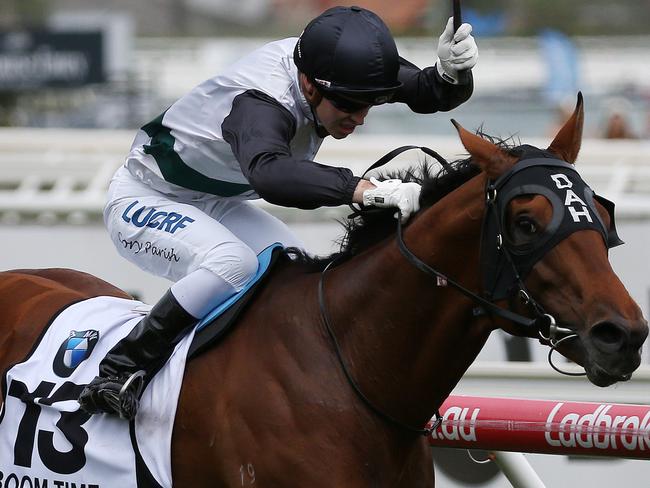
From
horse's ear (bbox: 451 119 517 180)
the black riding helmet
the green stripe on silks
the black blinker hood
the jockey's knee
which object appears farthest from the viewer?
the green stripe on silks

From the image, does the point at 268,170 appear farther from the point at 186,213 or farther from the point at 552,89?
the point at 552,89

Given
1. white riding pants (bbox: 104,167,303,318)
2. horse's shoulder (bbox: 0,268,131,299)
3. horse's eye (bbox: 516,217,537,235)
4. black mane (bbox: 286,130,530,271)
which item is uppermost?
horse's eye (bbox: 516,217,537,235)

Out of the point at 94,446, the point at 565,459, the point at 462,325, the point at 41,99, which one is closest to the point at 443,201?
the point at 462,325

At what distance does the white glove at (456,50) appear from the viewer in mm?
3863

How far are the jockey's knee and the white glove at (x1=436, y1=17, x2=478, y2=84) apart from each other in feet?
2.85

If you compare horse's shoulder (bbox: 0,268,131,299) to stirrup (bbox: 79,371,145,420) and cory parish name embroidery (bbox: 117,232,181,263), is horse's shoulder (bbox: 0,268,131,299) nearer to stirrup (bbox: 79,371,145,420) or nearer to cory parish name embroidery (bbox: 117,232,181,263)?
cory parish name embroidery (bbox: 117,232,181,263)

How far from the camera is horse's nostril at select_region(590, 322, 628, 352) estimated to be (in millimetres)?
3020

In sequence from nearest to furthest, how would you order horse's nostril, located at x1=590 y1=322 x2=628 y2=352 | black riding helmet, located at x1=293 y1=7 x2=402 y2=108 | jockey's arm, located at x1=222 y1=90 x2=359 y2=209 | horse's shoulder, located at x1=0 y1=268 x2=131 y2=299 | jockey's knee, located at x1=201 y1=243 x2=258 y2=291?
horse's nostril, located at x1=590 y1=322 x2=628 y2=352 → jockey's arm, located at x1=222 y1=90 x2=359 y2=209 → black riding helmet, located at x1=293 y1=7 x2=402 y2=108 → jockey's knee, located at x1=201 y1=243 x2=258 y2=291 → horse's shoulder, located at x1=0 y1=268 x2=131 y2=299

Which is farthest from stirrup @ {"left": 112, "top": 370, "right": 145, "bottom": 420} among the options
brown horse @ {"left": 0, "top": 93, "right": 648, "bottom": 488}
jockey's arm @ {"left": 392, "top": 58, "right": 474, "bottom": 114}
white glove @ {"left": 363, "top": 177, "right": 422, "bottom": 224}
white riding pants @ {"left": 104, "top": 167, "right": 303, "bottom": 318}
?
jockey's arm @ {"left": 392, "top": 58, "right": 474, "bottom": 114}

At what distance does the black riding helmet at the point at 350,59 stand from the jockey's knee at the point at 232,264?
1.77 ft

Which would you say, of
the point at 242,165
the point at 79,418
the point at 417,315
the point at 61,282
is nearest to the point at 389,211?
the point at 417,315

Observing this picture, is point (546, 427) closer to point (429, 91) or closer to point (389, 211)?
point (389, 211)

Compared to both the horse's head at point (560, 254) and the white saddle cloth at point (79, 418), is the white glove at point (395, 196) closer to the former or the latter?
the horse's head at point (560, 254)

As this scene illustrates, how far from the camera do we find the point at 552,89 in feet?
61.1
